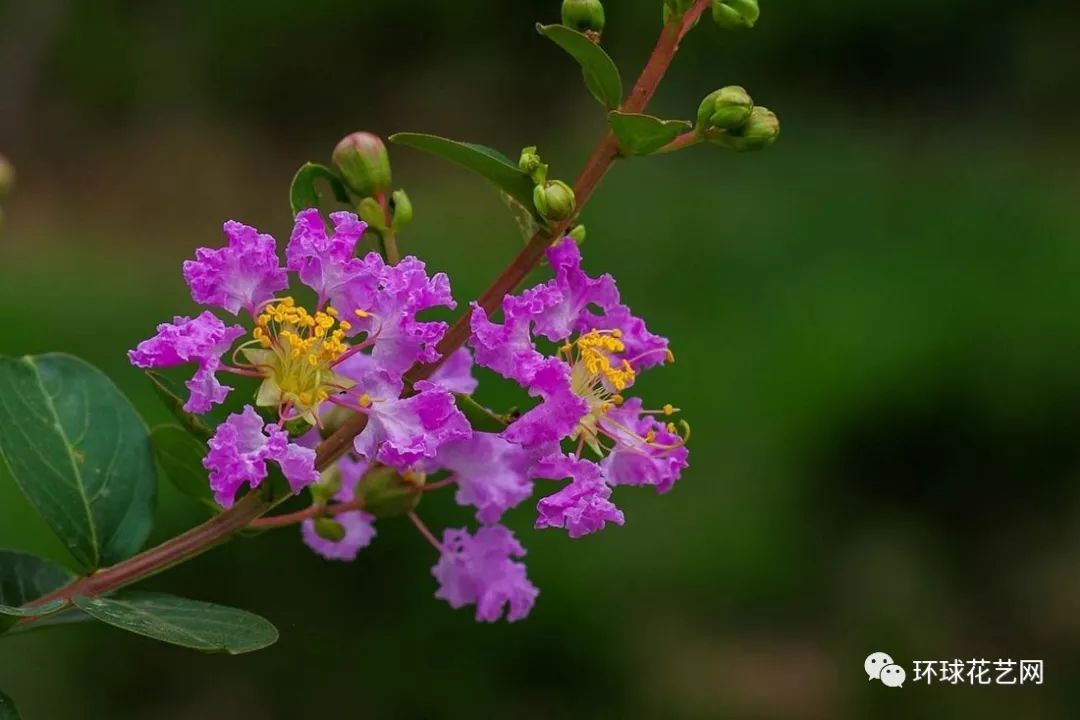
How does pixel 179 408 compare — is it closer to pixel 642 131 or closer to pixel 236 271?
pixel 236 271

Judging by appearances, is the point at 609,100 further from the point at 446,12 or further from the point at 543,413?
the point at 446,12

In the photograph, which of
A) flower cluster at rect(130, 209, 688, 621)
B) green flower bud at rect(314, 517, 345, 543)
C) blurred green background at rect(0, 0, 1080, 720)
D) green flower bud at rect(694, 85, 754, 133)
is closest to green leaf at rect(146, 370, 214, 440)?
flower cluster at rect(130, 209, 688, 621)

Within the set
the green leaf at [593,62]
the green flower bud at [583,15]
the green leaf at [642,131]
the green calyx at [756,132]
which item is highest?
the green flower bud at [583,15]

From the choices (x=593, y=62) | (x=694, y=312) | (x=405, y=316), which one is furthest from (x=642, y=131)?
(x=694, y=312)

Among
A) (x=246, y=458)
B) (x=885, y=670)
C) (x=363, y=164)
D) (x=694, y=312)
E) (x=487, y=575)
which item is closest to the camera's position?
(x=246, y=458)

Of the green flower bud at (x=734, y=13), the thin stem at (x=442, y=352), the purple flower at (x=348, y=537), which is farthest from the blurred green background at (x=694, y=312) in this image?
the green flower bud at (x=734, y=13)

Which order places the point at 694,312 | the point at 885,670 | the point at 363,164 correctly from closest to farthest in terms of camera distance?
the point at 363,164, the point at 885,670, the point at 694,312

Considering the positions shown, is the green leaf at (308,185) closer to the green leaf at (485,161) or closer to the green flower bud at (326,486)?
the green leaf at (485,161)
